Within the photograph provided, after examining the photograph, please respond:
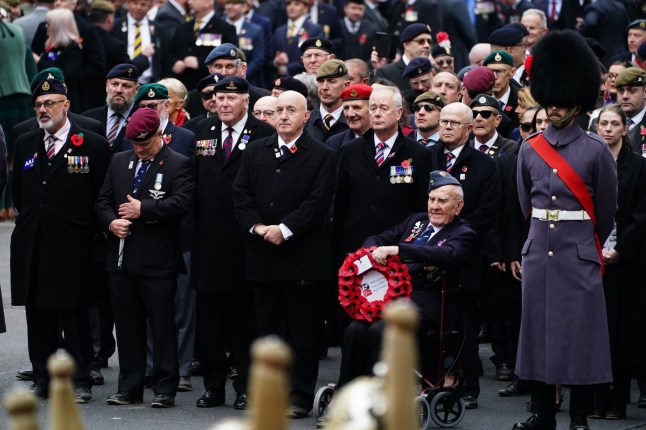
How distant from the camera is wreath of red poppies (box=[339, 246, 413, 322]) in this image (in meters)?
8.01

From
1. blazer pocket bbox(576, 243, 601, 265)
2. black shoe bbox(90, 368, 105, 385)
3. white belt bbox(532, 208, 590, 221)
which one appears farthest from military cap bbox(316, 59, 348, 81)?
blazer pocket bbox(576, 243, 601, 265)

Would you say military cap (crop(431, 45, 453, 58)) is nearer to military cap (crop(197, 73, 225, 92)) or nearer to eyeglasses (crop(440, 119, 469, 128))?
military cap (crop(197, 73, 225, 92))

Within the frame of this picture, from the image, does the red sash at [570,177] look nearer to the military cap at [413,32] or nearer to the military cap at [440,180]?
the military cap at [440,180]

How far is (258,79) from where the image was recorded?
16.6 m

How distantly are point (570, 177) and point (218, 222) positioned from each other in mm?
2746

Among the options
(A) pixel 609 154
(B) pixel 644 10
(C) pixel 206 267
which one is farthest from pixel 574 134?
(B) pixel 644 10

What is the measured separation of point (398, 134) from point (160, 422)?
8.47ft

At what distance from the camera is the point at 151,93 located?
9.87 metres

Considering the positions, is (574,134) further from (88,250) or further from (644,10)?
(644,10)

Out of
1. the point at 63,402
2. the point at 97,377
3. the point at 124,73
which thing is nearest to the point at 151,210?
the point at 97,377

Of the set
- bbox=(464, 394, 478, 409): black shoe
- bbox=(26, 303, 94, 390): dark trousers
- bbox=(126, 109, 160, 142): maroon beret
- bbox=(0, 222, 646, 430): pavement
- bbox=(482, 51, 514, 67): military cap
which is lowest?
bbox=(0, 222, 646, 430): pavement

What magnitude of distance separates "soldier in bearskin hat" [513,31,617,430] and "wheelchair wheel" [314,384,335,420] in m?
1.29

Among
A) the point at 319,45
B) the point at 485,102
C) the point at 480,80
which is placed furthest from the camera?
the point at 319,45

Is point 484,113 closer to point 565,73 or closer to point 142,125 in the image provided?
point 565,73
